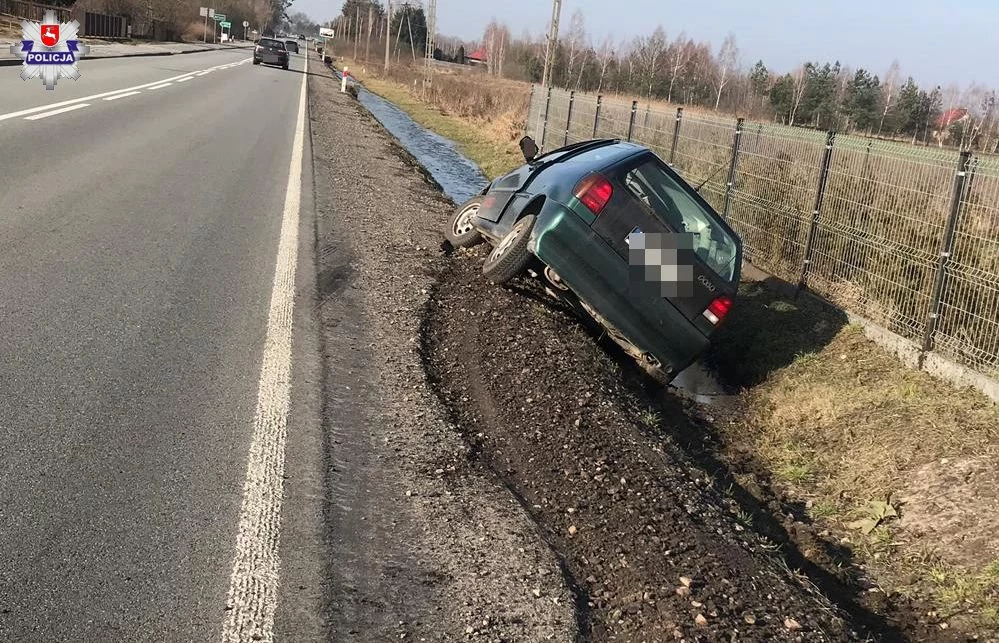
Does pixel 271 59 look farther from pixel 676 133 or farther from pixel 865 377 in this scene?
pixel 865 377

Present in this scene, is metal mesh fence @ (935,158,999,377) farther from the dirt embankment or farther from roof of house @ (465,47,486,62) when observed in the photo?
roof of house @ (465,47,486,62)

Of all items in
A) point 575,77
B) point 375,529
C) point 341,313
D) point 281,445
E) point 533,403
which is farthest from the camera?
point 575,77

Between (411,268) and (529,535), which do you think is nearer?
(529,535)

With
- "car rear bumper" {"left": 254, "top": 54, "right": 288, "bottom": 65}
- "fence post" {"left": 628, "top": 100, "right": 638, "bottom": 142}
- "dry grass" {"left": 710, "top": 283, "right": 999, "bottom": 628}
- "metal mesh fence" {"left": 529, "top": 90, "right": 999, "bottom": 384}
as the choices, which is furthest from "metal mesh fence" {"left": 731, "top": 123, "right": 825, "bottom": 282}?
"car rear bumper" {"left": 254, "top": 54, "right": 288, "bottom": 65}

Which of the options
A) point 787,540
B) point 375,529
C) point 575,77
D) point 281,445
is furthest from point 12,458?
point 575,77

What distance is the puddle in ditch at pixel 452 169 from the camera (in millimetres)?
7633

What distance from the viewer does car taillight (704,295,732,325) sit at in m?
6.51

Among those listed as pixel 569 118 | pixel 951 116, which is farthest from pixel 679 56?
pixel 569 118

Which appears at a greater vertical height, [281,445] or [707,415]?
[281,445]

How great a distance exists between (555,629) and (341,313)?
380 centimetres

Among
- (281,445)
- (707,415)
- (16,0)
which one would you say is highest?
(16,0)

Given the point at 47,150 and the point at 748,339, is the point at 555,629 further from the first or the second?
the point at 47,150

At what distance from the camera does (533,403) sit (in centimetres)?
527

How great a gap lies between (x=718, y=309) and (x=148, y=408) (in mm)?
3977
